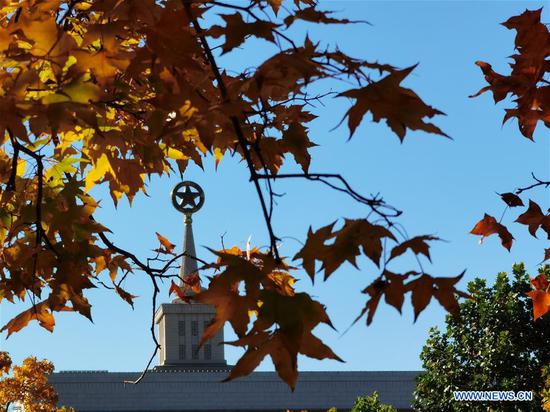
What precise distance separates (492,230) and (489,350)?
11.2 m

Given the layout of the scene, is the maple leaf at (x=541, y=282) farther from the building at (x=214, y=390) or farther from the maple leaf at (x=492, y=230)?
the building at (x=214, y=390)

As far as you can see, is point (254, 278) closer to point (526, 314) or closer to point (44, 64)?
point (44, 64)

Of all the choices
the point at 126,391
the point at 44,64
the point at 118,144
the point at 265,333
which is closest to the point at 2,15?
the point at 44,64

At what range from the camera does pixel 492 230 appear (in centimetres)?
443

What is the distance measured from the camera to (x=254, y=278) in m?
2.41

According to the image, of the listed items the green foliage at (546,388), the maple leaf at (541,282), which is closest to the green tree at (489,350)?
the green foliage at (546,388)

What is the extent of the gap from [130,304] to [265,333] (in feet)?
7.19

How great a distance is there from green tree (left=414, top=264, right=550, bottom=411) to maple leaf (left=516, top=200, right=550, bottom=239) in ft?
36.0

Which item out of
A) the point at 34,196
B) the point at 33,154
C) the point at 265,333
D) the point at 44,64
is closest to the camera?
the point at 265,333

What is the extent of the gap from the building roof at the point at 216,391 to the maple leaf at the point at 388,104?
37.5 meters

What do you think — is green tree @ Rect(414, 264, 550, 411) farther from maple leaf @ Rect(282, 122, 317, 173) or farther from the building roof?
the building roof

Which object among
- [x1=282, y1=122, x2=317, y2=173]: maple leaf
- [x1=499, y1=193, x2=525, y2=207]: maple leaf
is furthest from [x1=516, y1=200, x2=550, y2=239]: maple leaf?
[x1=282, y1=122, x2=317, y2=173]: maple leaf

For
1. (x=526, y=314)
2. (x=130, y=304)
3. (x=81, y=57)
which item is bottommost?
(x=130, y=304)

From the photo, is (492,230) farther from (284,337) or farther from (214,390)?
(214,390)
